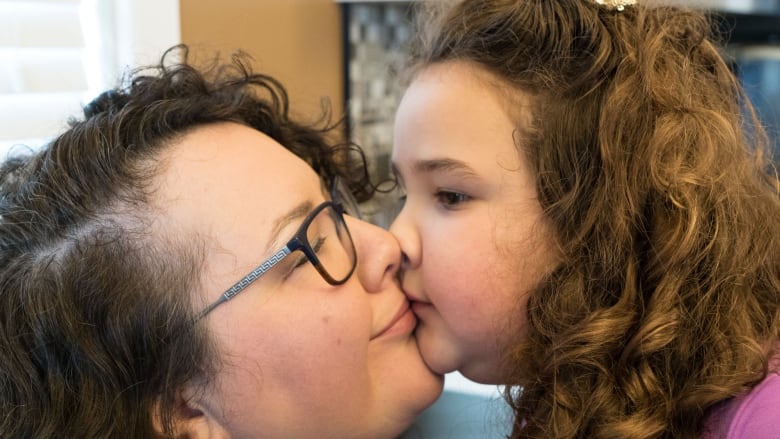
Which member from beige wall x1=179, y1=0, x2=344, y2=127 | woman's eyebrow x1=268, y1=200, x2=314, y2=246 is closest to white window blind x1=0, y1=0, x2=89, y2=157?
beige wall x1=179, y1=0, x2=344, y2=127

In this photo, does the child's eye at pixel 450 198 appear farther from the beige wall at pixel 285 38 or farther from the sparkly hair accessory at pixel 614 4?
the beige wall at pixel 285 38

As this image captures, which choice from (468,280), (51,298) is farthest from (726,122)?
(51,298)

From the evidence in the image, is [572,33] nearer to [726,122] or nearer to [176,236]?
[726,122]

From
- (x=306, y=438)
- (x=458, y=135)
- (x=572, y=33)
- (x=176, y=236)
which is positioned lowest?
(x=306, y=438)

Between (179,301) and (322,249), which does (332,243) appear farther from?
(179,301)

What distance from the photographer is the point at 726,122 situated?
43.1 inches

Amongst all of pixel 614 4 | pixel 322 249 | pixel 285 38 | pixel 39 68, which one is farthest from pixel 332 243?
pixel 285 38

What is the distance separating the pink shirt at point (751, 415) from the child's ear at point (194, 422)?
592mm

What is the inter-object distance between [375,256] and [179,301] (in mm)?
266

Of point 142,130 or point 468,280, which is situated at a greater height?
point 142,130

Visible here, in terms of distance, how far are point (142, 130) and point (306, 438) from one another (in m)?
0.45

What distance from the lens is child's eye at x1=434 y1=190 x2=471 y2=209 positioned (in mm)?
1107

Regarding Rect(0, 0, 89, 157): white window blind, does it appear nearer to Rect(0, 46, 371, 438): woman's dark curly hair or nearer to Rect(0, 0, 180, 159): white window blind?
Rect(0, 0, 180, 159): white window blind

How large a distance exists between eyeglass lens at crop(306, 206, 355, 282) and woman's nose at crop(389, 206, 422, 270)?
67 millimetres
